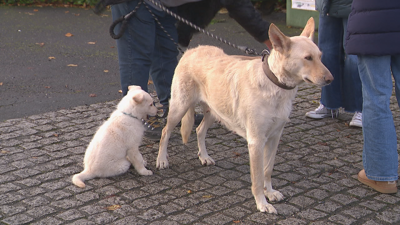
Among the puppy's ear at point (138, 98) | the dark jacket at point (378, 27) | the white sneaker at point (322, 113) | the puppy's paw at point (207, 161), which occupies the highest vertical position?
the dark jacket at point (378, 27)

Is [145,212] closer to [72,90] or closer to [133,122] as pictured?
[133,122]

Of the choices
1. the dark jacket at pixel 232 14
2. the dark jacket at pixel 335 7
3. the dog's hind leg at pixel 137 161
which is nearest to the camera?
the dog's hind leg at pixel 137 161

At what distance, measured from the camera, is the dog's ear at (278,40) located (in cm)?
367

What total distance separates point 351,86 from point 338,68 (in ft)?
0.93

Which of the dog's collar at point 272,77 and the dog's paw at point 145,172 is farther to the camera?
the dog's paw at point 145,172

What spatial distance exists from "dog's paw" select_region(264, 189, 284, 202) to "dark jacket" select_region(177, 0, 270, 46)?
1.76m

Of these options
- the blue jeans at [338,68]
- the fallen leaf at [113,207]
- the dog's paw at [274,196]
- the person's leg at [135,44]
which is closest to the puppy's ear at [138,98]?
the person's leg at [135,44]

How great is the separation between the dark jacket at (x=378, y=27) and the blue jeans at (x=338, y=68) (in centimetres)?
188

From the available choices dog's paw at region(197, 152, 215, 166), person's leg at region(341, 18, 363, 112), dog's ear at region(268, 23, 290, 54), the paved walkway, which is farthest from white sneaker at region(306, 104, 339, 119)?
dog's ear at region(268, 23, 290, 54)

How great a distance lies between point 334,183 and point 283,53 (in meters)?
1.55

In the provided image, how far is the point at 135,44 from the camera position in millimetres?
5359

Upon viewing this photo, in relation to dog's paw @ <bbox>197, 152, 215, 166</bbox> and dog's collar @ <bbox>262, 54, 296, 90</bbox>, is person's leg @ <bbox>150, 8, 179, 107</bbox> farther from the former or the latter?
dog's collar @ <bbox>262, 54, 296, 90</bbox>

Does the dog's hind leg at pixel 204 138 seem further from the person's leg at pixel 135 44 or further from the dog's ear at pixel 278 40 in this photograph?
the dog's ear at pixel 278 40

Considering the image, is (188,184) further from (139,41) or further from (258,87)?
(139,41)
